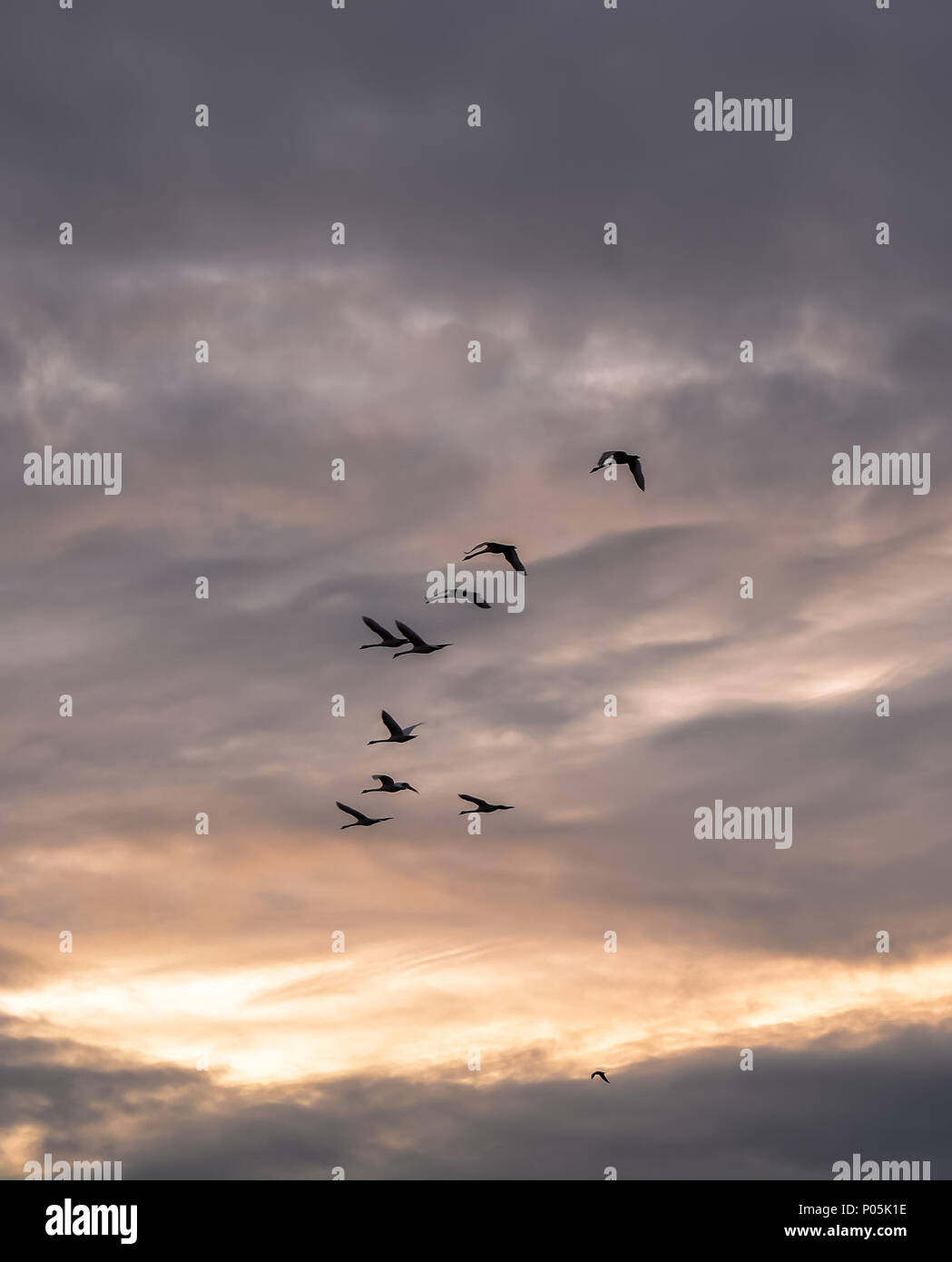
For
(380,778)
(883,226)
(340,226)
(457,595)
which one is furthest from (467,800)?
(883,226)

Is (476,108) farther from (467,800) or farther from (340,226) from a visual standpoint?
(467,800)

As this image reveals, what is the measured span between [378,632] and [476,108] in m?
42.5

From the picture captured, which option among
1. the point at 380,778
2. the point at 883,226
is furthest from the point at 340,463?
the point at 883,226

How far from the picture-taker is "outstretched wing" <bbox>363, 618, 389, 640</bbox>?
390 ft

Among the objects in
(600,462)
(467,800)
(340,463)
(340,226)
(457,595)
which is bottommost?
(467,800)

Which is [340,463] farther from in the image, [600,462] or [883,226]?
[883,226]

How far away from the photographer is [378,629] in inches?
4751

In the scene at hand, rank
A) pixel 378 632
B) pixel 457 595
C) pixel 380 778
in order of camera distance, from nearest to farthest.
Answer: pixel 457 595 < pixel 378 632 < pixel 380 778

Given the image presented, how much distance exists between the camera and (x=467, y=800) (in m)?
124

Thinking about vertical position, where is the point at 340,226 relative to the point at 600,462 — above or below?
above

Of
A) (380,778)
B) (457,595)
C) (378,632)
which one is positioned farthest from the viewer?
(380,778)

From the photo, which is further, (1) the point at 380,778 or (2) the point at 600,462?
(1) the point at 380,778

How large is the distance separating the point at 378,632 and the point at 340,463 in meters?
17.4

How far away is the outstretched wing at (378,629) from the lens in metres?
119
